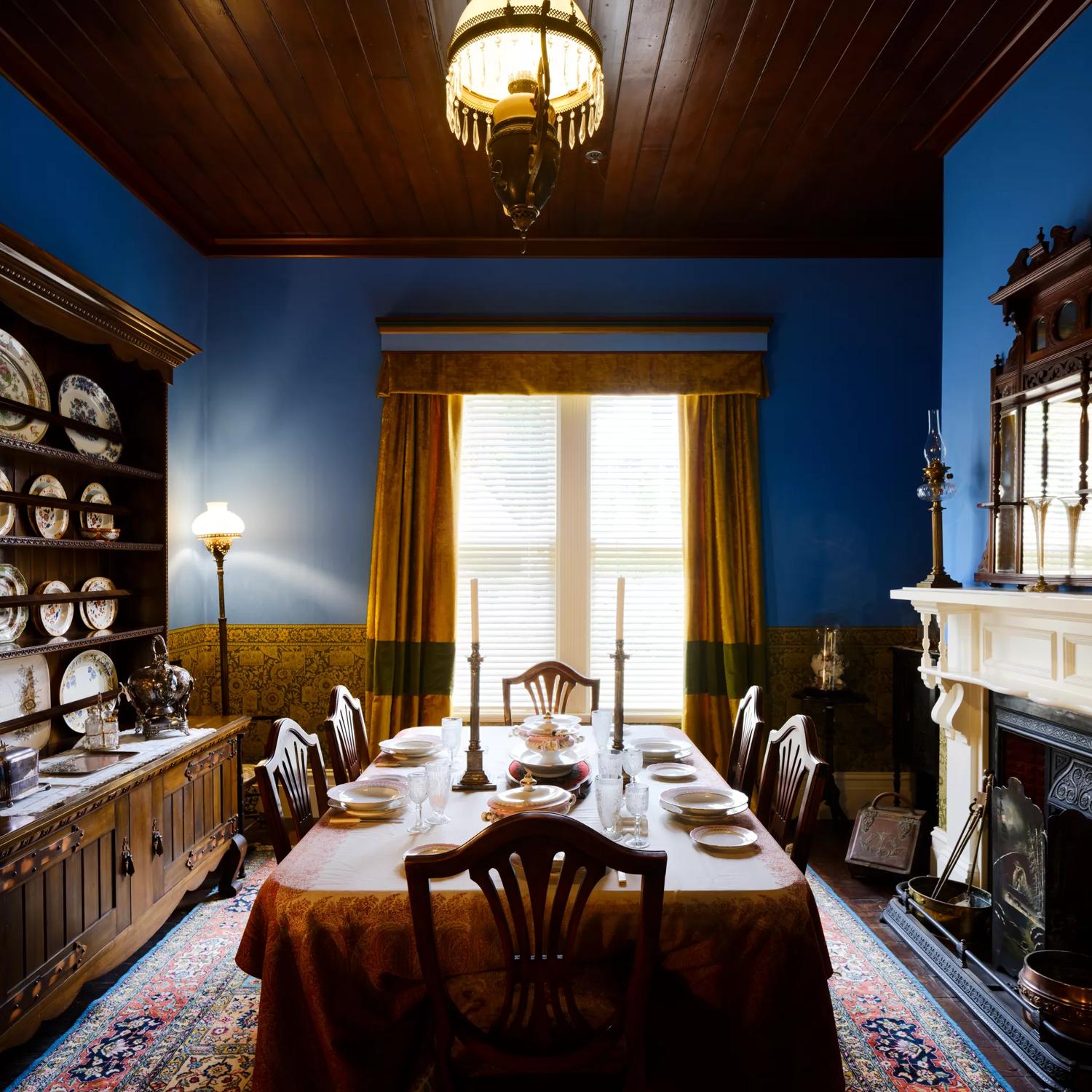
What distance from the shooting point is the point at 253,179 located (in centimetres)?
339

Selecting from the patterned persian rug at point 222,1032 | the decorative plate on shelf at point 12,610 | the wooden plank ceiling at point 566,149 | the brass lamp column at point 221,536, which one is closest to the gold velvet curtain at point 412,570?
the brass lamp column at point 221,536

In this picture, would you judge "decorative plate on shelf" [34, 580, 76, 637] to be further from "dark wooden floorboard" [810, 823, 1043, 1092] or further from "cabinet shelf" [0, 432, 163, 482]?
"dark wooden floorboard" [810, 823, 1043, 1092]

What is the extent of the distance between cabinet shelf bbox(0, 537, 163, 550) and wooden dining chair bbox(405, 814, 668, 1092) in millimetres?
1749

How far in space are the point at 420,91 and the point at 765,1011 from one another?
295 cm

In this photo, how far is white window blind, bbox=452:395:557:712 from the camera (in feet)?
13.6

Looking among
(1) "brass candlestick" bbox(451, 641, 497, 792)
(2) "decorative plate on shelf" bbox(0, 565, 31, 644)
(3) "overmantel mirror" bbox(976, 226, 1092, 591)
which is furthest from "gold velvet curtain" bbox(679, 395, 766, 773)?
(2) "decorative plate on shelf" bbox(0, 565, 31, 644)

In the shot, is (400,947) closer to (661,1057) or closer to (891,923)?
(661,1057)

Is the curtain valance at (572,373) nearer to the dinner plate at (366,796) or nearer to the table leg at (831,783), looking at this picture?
the table leg at (831,783)

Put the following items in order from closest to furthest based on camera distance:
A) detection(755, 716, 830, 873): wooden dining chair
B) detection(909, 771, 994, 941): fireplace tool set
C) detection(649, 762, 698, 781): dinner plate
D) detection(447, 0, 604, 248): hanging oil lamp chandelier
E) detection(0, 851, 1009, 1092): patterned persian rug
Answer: detection(447, 0, 604, 248): hanging oil lamp chandelier < detection(755, 716, 830, 873): wooden dining chair < detection(0, 851, 1009, 1092): patterned persian rug < detection(649, 762, 698, 781): dinner plate < detection(909, 771, 994, 941): fireplace tool set

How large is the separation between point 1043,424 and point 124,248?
365 centimetres

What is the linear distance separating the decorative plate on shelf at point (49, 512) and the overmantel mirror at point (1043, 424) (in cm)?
333

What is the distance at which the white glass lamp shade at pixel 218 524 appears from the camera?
11.7 feet

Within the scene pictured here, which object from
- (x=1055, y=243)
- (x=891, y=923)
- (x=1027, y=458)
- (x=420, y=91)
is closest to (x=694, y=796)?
(x=891, y=923)

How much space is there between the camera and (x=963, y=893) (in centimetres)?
280
